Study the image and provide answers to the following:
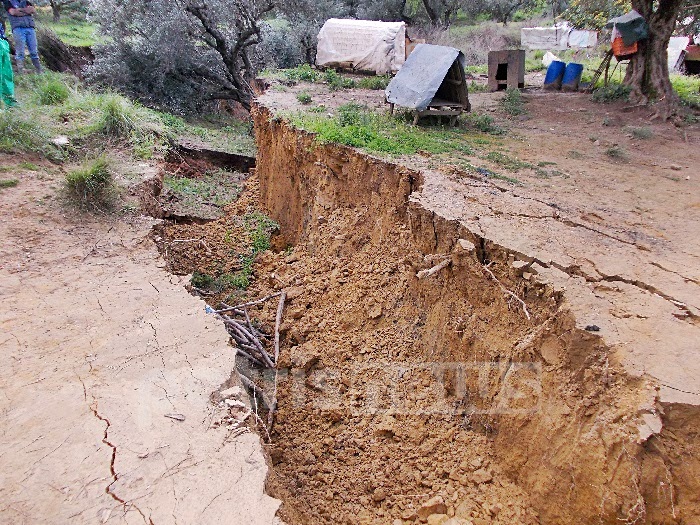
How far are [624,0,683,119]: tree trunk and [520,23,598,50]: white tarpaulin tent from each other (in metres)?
11.0

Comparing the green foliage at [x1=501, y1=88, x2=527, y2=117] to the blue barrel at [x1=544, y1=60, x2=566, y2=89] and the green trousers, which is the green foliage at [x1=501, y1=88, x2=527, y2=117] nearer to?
the blue barrel at [x1=544, y1=60, x2=566, y2=89]

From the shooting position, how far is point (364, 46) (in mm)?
13367

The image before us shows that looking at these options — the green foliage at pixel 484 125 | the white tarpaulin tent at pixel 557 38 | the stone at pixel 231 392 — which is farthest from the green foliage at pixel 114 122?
the white tarpaulin tent at pixel 557 38

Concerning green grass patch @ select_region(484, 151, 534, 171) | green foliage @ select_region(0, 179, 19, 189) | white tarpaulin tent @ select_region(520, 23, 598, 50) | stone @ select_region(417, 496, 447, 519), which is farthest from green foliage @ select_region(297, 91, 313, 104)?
white tarpaulin tent @ select_region(520, 23, 598, 50)

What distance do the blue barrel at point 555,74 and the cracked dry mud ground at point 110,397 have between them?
34.0 ft

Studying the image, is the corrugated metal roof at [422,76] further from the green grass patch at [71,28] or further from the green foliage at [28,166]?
the green grass patch at [71,28]

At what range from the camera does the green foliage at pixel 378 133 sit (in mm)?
5961

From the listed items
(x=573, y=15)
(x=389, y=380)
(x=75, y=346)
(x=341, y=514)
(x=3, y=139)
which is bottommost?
(x=341, y=514)

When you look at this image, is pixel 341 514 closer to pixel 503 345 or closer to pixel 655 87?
pixel 503 345

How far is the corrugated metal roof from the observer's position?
7.30 meters

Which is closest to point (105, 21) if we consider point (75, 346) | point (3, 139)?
point (3, 139)

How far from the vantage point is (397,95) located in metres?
7.67

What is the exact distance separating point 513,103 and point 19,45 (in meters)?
10.7

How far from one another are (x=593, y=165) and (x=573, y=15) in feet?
29.1
